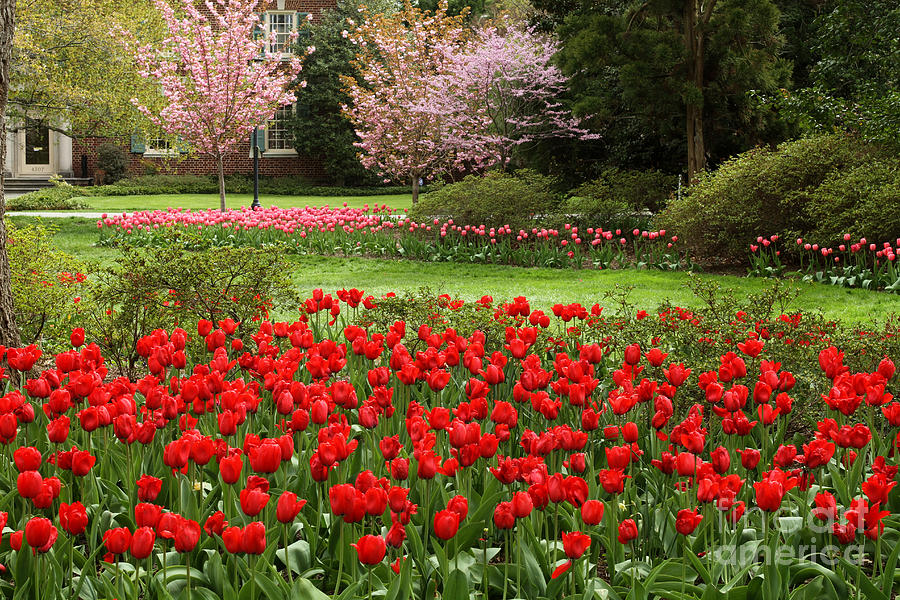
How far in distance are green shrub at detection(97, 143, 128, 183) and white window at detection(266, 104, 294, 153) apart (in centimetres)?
552

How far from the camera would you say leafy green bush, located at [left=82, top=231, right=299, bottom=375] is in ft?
17.4

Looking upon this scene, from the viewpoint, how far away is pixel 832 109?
1123 centimetres

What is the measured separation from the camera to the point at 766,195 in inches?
421

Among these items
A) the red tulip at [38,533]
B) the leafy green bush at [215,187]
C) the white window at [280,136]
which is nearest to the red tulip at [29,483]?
the red tulip at [38,533]

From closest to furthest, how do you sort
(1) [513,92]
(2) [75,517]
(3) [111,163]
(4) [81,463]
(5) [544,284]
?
(2) [75,517]
(4) [81,463]
(5) [544,284]
(1) [513,92]
(3) [111,163]

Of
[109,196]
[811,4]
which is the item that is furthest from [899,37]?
[109,196]

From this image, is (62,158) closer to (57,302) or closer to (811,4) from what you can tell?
(811,4)

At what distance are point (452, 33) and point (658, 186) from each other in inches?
414

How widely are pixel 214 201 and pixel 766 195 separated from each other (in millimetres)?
19477

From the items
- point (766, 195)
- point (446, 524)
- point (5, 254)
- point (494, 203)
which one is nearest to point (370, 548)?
point (446, 524)

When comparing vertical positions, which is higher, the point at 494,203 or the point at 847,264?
the point at 494,203

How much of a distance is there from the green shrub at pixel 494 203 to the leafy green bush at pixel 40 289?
7302 mm

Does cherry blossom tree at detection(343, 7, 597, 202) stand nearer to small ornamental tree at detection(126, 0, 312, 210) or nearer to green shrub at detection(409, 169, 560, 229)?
green shrub at detection(409, 169, 560, 229)

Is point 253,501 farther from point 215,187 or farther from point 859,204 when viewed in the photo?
point 215,187
